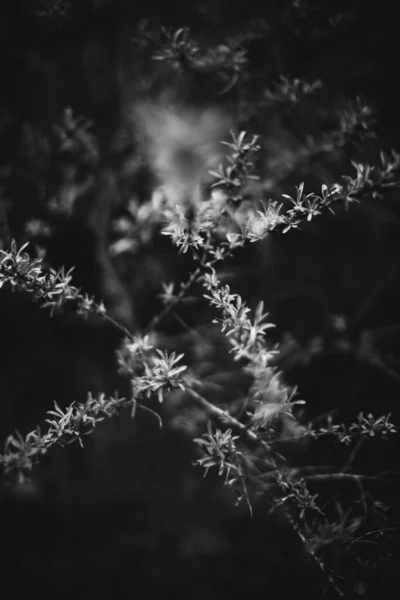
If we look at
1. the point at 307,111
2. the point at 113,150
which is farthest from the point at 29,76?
the point at 307,111

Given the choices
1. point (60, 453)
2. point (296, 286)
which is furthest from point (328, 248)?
point (60, 453)

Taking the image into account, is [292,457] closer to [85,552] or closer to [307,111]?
[85,552]

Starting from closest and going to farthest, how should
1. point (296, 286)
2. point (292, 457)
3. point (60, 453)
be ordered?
1. point (292, 457)
2. point (296, 286)
3. point (60, 453)

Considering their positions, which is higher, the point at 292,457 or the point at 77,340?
the point at 77,340

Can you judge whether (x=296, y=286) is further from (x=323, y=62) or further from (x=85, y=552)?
(x=85, y=552)

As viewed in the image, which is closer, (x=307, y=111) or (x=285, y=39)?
(x=285, y=39)

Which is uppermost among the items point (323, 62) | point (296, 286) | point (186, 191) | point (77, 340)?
point (323, 62)

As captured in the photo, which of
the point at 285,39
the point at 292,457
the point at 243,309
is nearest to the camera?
the point at 243,309

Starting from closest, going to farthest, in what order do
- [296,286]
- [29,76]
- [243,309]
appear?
[243,309]
[29,76]
[296,286]

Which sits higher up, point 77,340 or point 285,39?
point 285,39
